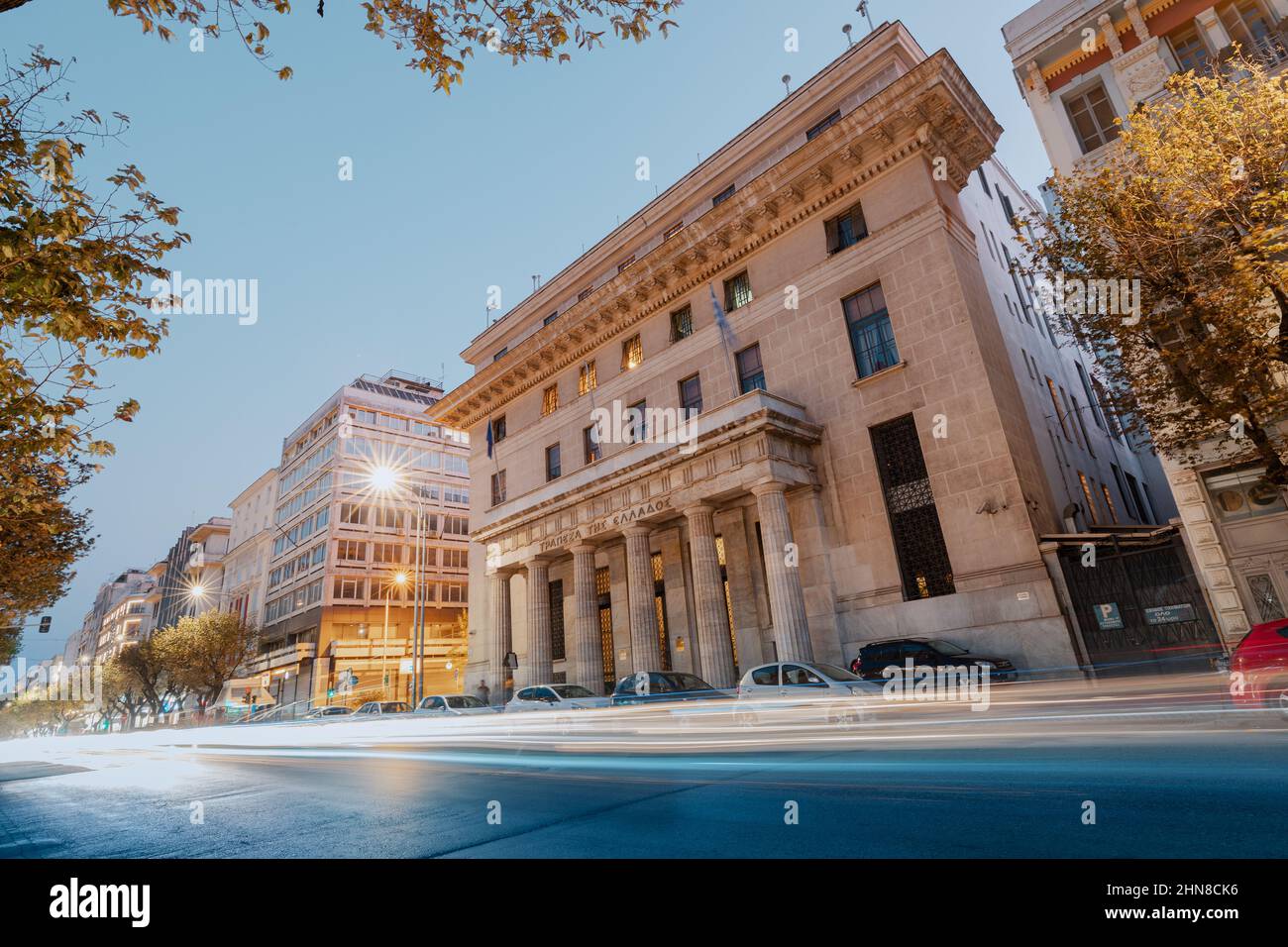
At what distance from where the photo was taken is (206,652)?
46844 millimetres

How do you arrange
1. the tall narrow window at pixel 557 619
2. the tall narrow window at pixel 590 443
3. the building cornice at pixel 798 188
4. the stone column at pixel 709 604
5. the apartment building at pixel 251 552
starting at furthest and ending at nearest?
the apartment building at pixel 251 552, the tall narrow window at pixel 590 443, the tall narrow window at pixel 557 619, the building cornice at pixel 798 188, the stone column at pixel 709 604

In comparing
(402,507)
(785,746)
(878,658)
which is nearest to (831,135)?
(878,658)

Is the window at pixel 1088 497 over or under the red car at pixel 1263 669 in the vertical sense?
over

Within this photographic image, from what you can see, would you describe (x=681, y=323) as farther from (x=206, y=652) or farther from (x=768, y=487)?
(x=206, y=652)

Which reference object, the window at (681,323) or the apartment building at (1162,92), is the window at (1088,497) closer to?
the apartment building at (1162,92)

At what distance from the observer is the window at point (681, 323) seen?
3020 cm

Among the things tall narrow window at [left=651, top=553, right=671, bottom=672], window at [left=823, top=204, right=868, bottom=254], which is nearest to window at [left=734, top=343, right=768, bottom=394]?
window at [left=823, top=204, right=868, bottom=254]

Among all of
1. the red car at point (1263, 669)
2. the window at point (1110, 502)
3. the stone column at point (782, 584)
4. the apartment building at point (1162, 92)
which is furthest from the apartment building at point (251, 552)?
the red car at point (1263, 669)

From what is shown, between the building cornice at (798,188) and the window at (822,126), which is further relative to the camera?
the window at (822,126)

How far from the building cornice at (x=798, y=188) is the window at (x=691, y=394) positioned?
171 inches

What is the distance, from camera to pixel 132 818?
21.1ft

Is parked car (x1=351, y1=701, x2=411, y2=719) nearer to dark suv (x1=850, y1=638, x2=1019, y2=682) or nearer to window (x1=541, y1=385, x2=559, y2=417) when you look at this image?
window (x1=541, y1=385, x2=559, y2=417)

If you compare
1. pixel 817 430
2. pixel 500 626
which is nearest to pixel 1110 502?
pixel 817 430

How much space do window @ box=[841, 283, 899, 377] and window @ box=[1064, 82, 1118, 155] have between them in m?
7.46
